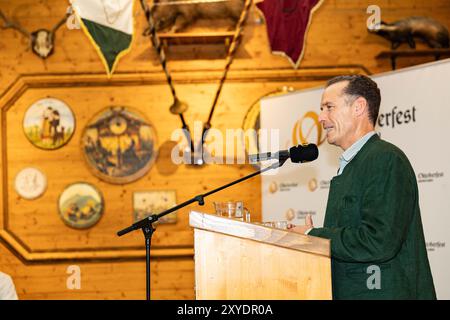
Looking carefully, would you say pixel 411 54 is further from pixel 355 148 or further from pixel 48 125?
pixel 355 148

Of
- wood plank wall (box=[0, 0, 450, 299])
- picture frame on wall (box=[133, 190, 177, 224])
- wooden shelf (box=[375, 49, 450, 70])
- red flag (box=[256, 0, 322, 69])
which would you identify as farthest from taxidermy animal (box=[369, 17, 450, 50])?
picture frame on wall (box=[133, 190, 177, 224])

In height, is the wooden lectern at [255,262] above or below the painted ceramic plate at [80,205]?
below

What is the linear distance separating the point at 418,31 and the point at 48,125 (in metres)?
3.47

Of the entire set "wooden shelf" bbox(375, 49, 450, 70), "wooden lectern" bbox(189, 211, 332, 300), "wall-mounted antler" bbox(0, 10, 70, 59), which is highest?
"wall-mounted antler" bbox(0, 10, 70, 59)

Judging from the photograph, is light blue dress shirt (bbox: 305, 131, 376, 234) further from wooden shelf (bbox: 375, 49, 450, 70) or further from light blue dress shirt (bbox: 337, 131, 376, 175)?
wooden shelf (bbox: 375, 49, 450, 70)

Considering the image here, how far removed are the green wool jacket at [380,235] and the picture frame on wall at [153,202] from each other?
4.19 meters

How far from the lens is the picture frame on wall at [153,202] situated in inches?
261

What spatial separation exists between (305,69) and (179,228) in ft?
6.16

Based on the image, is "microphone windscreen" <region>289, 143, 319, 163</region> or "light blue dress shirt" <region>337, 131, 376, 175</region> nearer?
"light blue dress shirt" <region>337, 131, 376, 175</region>

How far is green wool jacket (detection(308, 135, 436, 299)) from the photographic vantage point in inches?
91.4

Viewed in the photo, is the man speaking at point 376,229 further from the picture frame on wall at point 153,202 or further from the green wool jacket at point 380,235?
the picture frame on wall at point 153,202

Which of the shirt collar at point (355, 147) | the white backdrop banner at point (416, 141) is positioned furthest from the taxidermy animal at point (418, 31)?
the shirt collar at point (355, 147)

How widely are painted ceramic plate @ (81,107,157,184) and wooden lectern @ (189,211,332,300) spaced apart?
4.24m
